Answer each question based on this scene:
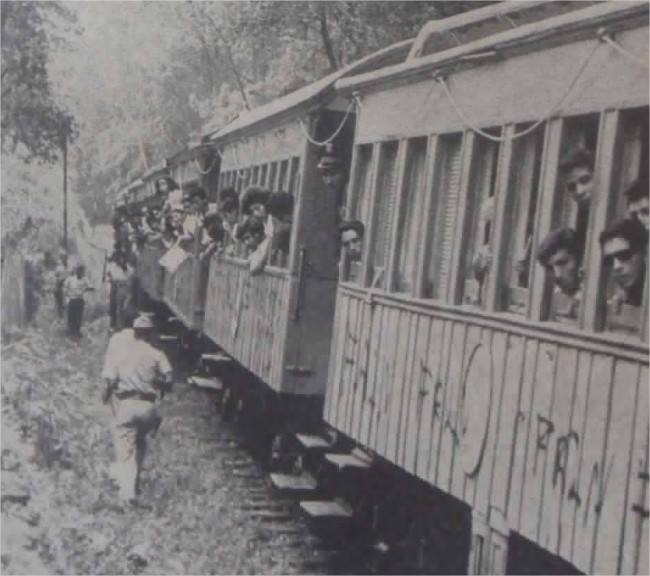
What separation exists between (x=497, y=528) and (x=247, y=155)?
21.6ft

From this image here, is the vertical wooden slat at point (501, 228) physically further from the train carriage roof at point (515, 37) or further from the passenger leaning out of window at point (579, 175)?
the passenger leaning out of window at point (579, 175)

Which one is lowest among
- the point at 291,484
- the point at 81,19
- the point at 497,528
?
the point at 291,484

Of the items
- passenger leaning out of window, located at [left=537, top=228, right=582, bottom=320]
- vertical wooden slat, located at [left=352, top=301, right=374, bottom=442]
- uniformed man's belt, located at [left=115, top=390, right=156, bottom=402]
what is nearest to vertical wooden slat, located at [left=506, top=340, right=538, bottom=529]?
passenger leaning out of window, located at [left=537, top=228, right=582, bottom=320]

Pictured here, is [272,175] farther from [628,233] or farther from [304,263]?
[628,233]

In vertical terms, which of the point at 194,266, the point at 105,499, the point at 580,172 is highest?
the point at 580,172

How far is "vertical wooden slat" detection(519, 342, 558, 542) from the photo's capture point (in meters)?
3.95

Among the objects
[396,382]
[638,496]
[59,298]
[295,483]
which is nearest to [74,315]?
[59,298]

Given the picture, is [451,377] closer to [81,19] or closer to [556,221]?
[556,221]

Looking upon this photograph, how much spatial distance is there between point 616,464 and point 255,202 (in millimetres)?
5427

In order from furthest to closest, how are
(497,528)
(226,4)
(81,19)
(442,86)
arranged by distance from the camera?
(226,4), (81,19), (442,86), (497,528)

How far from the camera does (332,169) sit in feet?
24.7

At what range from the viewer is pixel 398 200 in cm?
579

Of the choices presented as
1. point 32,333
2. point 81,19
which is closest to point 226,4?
point 32,333

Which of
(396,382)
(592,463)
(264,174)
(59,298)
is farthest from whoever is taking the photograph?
(59,298)
